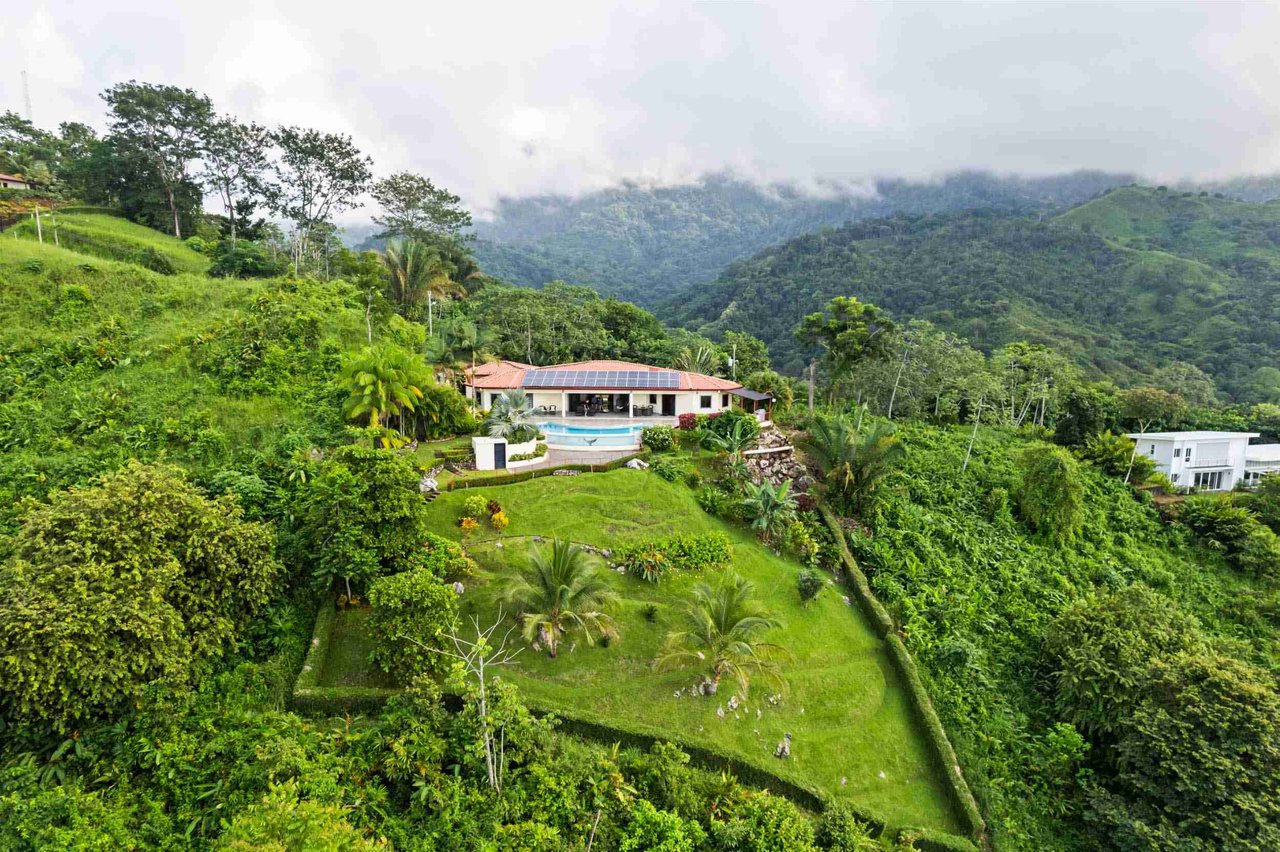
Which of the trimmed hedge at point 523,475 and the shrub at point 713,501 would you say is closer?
the trimmed hedge at point 523,475

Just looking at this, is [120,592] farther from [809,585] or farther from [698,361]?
[698,361]

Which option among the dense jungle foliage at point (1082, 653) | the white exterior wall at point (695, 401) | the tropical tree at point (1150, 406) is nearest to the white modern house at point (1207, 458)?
the tropical tree at point (1150, 406)

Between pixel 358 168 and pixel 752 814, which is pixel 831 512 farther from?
pixel 358 168

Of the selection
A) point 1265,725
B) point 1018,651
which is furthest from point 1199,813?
point 1018,651

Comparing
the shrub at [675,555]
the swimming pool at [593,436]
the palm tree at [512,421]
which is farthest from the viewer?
the swimming pool at [593,436]

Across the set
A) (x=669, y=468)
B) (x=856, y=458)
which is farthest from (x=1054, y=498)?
(x=669, y=468)

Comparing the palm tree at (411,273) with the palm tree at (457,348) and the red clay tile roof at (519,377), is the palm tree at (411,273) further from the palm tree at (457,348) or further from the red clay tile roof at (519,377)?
the red clay tile roof at (519,377)

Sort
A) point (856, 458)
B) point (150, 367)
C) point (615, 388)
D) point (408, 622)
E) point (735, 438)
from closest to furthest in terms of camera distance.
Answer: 1. point (408, 622)
2. point (150, 367)
3. point (856, 458)
4. point (735, 438)
5. point (615, 388)
